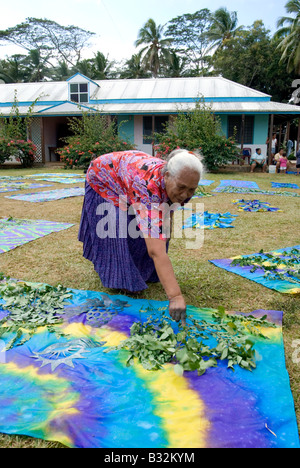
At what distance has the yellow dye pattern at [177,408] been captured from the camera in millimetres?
1310

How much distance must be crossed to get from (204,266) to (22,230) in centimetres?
233

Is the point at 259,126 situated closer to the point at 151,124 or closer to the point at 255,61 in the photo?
the point at 151,124

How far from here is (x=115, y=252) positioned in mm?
2439

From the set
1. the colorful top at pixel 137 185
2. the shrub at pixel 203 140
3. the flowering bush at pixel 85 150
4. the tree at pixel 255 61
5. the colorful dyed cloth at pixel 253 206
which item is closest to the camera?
the colorful top at pixel 137 185

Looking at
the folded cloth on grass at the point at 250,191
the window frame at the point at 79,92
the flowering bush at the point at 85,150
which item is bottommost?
the folded cloth on grass at the point at 250,191

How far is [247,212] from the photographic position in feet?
18.7

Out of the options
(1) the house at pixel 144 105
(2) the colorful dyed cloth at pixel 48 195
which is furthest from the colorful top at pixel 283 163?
(2) the colorful dyed cloth at pixel 48 195

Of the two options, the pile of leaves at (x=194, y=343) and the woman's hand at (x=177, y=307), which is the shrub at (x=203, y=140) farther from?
the woman's hand at (x=177, y=307)

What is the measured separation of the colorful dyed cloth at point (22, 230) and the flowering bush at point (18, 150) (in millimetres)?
10079

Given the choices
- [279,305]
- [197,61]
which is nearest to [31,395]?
[279,305]

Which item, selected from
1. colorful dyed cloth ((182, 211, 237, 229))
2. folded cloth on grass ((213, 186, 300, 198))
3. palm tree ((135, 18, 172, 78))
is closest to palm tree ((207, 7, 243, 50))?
palm tree ((135, 18, 172, 78))

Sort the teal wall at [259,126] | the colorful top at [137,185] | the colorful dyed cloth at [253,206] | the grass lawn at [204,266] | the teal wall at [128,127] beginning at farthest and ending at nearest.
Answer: the teal wall at [128,127]
the teal wall at [259,126]
the colorful dyed cloth at [253,206]
the grass lawn at [204,266]
the colorful top at [137,185]

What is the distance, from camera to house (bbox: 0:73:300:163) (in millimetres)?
14812
